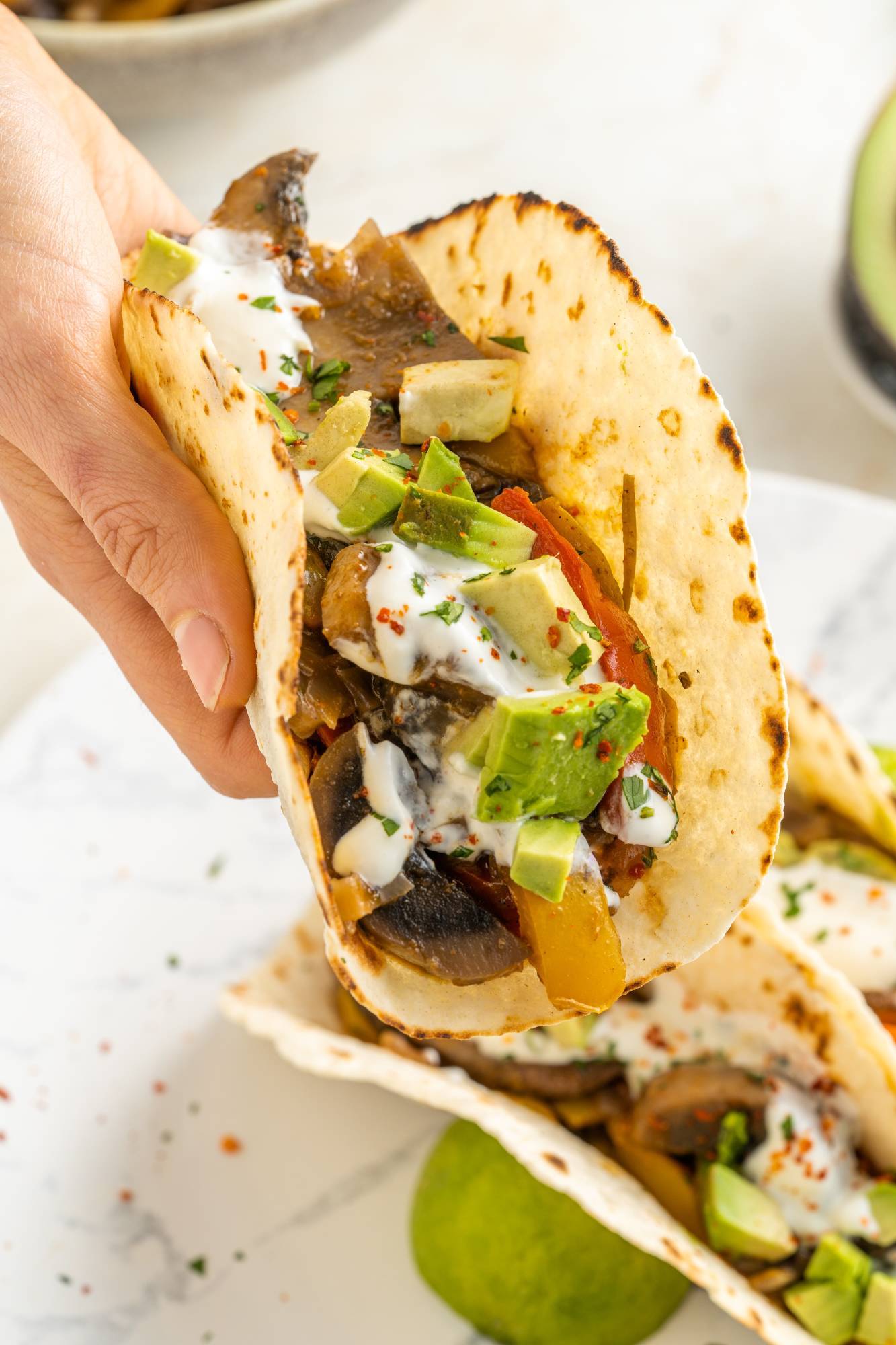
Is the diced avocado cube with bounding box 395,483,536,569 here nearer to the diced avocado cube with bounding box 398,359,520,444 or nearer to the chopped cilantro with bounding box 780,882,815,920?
the diced avocado cube with bounding box 398,359,520,444

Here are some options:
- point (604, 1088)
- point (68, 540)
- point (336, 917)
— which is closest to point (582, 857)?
point (336, 917)

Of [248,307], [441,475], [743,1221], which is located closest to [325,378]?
[248,307]

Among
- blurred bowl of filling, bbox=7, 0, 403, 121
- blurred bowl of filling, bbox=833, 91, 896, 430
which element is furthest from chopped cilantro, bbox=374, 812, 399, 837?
blurred bowl of filling, bbox=7, 0, 403, 121

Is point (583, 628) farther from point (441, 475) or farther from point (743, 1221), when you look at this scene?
point (743, 1221)

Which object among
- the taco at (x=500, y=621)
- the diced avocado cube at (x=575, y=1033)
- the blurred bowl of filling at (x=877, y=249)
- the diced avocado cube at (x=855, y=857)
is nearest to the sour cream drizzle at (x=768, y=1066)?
the diced avocado cube at (x=575, y=1033)

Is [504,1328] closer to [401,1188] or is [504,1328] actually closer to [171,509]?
[401,1188]

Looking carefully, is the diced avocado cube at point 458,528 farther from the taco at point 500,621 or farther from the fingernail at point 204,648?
the fingernail at point 204,648
